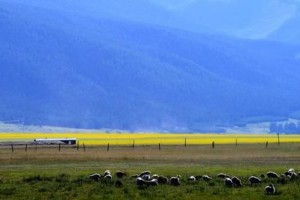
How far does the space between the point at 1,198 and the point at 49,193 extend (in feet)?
7.25

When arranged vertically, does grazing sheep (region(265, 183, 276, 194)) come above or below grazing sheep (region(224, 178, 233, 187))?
below

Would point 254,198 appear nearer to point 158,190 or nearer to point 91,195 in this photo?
point 158,190

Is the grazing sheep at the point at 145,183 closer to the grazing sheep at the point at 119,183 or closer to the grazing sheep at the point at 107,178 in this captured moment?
Answer: the grazing sheep at the point at 119,183

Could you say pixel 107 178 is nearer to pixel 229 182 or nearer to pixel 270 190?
pixel 229 182

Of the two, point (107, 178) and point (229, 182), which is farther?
point (107, 178)

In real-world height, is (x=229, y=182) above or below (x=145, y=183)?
above

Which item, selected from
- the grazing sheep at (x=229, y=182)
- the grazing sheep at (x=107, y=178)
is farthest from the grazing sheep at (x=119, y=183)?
the grazing sheep at (x=229, y=182)

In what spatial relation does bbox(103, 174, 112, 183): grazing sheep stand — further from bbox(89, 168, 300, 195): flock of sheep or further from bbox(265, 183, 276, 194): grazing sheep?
bbox(265, 183, 276, 194): grazing sheep

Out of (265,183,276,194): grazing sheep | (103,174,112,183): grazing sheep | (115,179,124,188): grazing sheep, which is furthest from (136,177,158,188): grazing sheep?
(265,183,276,194): grazing sheep

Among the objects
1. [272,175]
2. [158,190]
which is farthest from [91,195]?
[272,175]

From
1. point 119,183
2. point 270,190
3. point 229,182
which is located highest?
point 229,182

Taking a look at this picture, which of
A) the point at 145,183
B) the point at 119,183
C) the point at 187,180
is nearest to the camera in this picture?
the point at 145,183

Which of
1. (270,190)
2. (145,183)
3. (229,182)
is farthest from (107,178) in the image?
(270,190)

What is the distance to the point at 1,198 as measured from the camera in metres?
26.3
